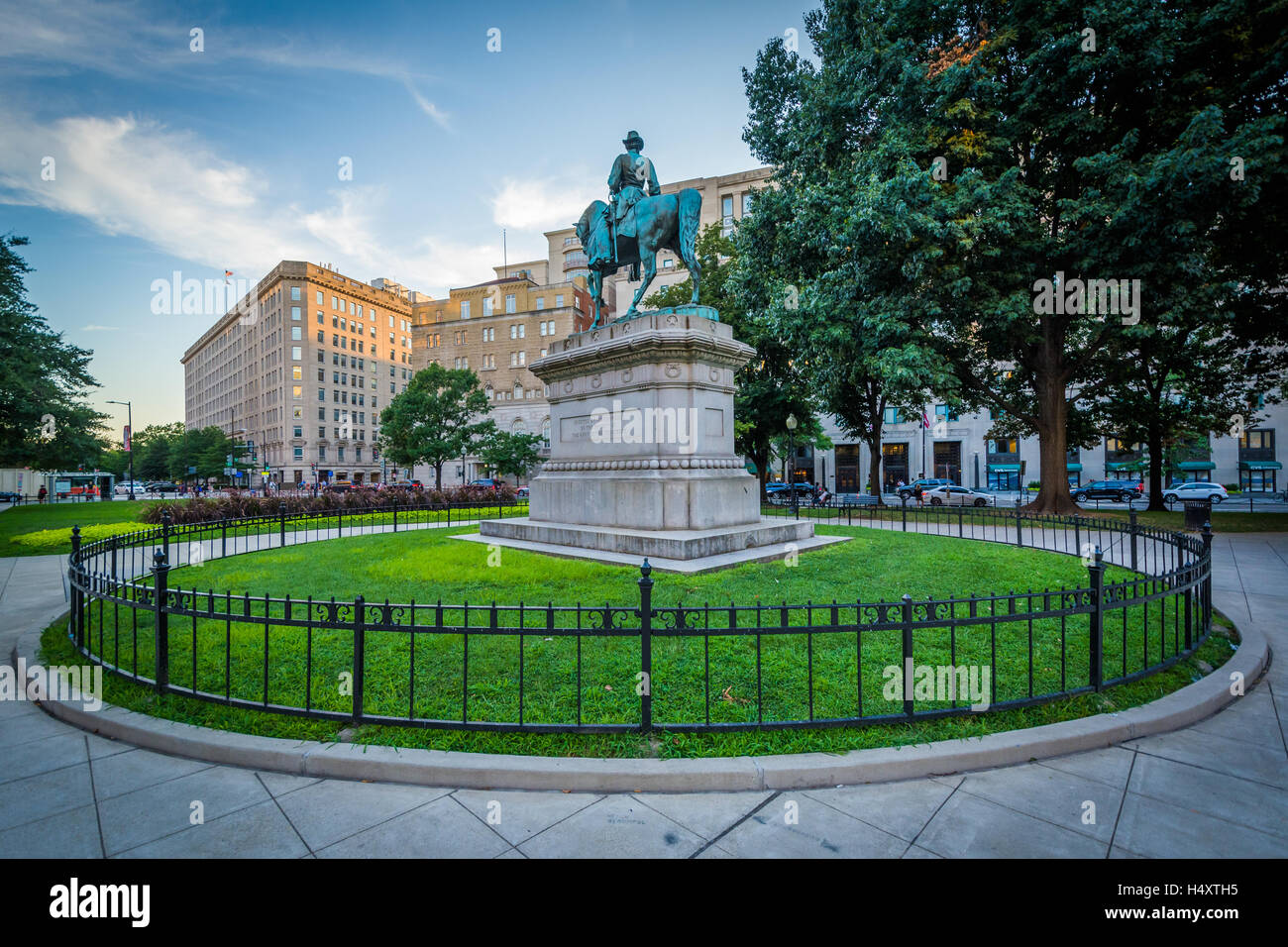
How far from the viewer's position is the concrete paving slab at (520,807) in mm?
3354

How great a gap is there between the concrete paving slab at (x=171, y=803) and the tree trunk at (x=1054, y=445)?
80.7ft

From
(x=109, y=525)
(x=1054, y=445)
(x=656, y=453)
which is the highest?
(x=1054, y=445)

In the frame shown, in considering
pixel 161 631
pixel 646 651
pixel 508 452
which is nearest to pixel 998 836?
pixel 646 651

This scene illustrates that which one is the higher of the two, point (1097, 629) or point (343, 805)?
point (1097, 629)

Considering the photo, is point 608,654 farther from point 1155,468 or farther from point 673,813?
Result: point 1155,468

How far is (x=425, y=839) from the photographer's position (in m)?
3.25

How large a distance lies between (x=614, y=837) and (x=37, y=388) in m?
44.8

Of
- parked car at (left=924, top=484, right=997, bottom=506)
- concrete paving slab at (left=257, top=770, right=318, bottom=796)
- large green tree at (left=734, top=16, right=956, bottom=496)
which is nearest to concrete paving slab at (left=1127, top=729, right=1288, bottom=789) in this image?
concrete paving slab at (left=257, top=770, right=318, bottom=796)

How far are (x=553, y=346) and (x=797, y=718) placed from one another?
36.8ft

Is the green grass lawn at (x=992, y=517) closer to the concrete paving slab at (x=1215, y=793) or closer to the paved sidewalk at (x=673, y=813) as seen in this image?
the concrete paving slab at (x=1215, y=793)

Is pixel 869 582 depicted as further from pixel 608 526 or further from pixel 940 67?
pixel 940 67

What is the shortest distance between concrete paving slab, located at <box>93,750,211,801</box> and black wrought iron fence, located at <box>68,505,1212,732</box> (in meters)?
0.56

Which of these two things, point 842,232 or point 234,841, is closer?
point 234,841

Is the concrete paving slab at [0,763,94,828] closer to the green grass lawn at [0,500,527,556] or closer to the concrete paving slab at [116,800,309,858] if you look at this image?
the concrete paving slab at [116,800,309,858]
